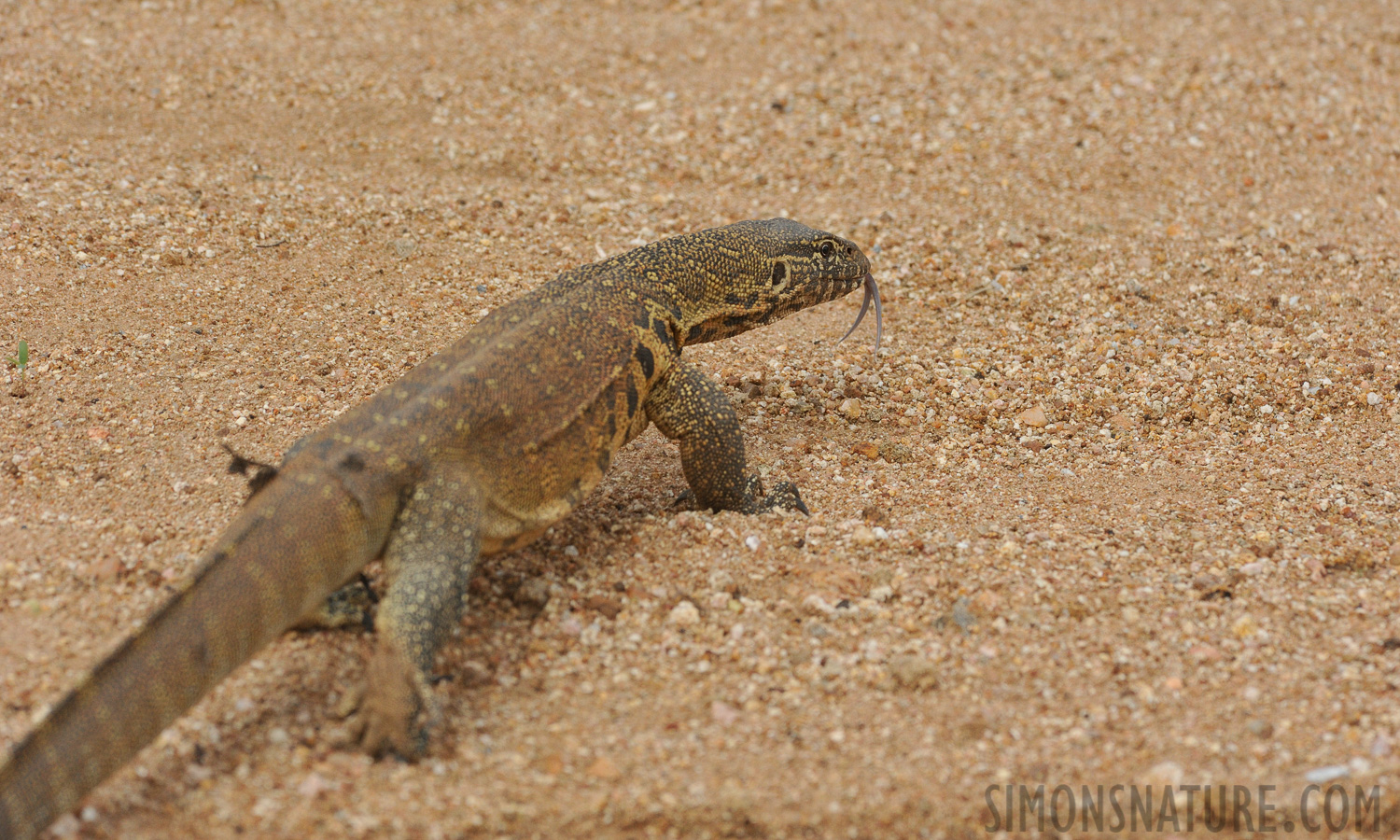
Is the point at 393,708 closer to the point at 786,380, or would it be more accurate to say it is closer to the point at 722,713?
the point at 722,713

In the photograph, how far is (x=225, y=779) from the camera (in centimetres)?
438

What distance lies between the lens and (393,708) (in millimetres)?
4500

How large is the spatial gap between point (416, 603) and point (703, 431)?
2071 mm

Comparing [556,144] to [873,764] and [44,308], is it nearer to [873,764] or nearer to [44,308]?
[44,308]

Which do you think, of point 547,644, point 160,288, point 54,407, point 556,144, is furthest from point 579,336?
point 556,144

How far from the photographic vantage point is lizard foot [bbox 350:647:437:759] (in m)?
4.50

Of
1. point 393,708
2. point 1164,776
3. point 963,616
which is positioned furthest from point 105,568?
point 1164,776

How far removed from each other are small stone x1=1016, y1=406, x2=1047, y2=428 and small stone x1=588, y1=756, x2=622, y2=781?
429 centimetres

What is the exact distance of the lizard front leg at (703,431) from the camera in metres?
6.17

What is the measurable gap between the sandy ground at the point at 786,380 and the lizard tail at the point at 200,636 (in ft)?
1.25

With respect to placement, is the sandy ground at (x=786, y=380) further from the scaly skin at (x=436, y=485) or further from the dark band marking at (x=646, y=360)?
the dark band marking at (x=646, y=360)

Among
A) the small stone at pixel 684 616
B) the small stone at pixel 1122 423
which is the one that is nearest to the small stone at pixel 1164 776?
the small stone at pixel 684 616

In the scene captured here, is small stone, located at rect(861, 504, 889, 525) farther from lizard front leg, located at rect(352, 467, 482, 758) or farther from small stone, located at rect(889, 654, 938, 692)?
lizard front leg, located at rect(352, 467, 482, 758)

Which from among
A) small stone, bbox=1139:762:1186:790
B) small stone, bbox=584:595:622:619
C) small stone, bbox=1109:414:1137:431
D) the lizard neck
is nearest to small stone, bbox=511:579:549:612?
small stone, bbox=584:595:622:619
